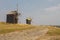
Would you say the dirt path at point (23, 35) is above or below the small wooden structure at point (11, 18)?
below

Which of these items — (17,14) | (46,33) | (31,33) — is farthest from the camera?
(17,14)

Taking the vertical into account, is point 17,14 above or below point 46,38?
above

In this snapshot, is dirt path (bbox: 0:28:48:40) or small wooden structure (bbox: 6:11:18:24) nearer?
dirt path (bbox: 0:28:48:40)

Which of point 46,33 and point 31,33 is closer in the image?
point 31,33

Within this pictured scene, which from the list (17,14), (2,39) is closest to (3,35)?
(2,39)

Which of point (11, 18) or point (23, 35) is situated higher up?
point (11, 18)

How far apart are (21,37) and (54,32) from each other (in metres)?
12.7

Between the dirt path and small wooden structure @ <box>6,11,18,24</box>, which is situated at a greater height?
small wooden structure @ <box>6,11,18,24</box>

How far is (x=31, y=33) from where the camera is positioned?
157 feet

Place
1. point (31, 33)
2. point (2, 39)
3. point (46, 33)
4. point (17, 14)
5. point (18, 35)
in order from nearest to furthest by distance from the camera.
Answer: point (2, 39)
point (18, 35)
point (31, 33)
point (46, 33)
point (17, 14)

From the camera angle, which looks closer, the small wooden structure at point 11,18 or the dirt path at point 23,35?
the dirt path at point 23,35

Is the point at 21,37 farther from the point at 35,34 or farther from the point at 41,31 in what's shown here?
the point at 41,31

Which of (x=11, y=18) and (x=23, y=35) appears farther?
(x=11, y=18)

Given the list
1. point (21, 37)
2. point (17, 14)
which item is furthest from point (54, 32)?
point (17, 14)
